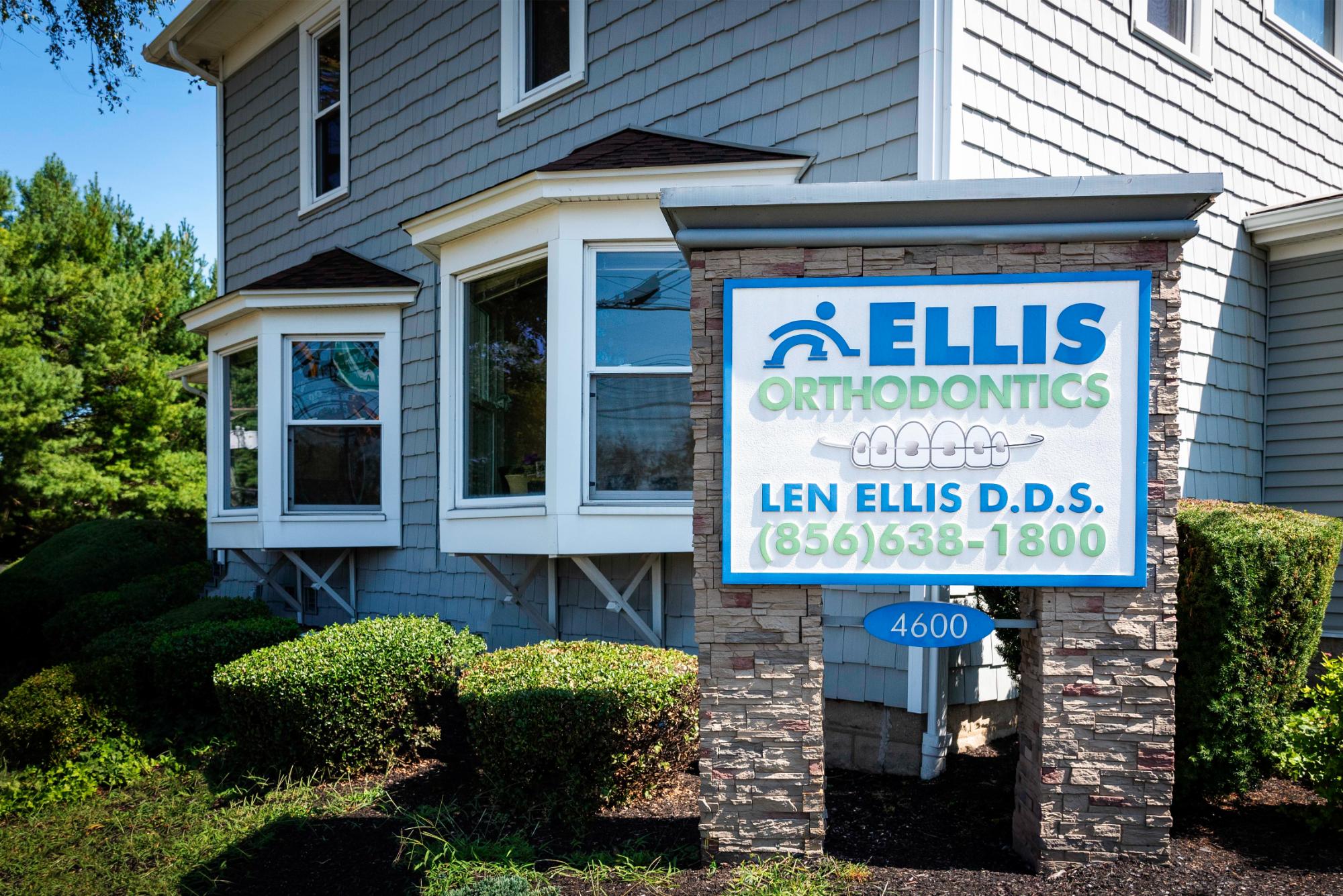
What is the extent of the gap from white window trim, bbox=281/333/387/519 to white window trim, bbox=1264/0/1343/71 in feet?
23.2

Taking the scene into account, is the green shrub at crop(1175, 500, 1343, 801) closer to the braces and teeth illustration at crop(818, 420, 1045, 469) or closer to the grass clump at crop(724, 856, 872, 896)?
the braces and teeth illustration at crop(818, 420, 1045, 469)

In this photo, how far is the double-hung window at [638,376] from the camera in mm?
5770

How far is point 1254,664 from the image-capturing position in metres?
3.99

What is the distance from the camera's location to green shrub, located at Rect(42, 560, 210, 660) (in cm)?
865

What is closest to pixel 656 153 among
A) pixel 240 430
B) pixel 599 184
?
pixel 599 184

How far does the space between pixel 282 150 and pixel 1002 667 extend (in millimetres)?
8390

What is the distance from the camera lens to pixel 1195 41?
651 cm

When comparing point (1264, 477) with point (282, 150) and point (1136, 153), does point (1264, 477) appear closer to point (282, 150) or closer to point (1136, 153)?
point (1136, 153)

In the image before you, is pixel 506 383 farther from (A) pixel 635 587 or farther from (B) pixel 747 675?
(B) pixel 747 675

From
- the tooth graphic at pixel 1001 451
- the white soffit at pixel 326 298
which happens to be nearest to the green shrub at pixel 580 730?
the tooth graphic at pixel 1001 451

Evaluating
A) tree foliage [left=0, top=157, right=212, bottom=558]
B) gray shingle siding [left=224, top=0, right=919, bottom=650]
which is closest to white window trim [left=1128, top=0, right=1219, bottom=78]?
gray shingle siding [left=224, top=0, right=919, bottom=650]

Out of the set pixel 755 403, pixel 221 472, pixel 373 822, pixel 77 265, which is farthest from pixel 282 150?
pixel 77 265

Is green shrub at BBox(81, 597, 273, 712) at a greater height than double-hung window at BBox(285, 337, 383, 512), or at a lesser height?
lesser

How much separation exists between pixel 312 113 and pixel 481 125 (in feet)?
9.03
